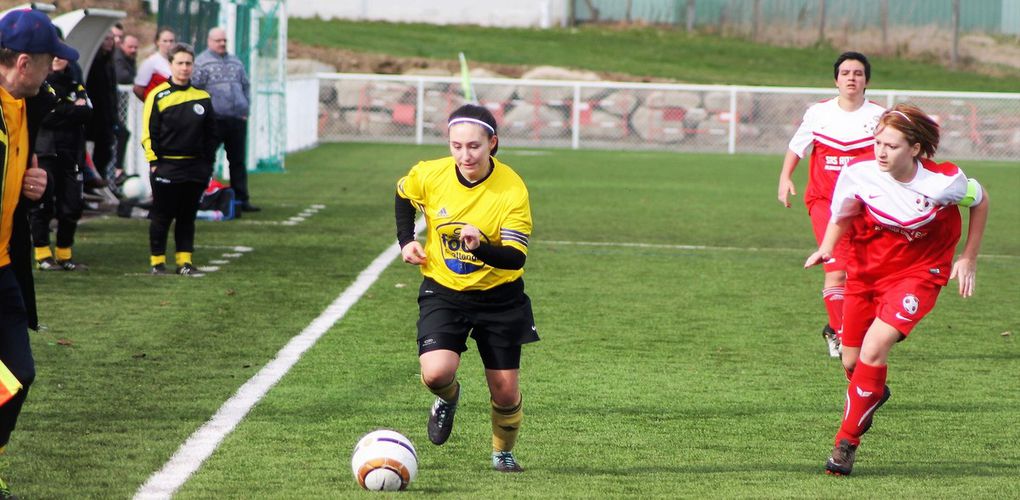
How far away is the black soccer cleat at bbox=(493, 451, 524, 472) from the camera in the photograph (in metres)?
6.23

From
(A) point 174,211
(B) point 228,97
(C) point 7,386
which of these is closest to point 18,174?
(C) point 7,386

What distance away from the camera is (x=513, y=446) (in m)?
6.40

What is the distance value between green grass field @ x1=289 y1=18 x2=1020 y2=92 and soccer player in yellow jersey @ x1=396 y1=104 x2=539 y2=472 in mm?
37153

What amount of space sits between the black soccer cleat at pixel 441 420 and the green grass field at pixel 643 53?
3708 cm

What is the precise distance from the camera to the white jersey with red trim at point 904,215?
643cm

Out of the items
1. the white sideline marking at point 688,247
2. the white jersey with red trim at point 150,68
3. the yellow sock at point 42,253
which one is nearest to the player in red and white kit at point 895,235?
the yellow sock at point 42,253

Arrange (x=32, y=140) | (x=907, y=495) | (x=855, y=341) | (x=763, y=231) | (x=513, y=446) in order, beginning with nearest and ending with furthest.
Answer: (x=32, y=140) → (x=907, y=495) → (x=513, y=446) → (x=855, y=341) → (x=763, y=231)

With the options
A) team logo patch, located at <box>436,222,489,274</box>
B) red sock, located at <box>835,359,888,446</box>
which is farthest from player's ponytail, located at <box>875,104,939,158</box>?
team logo patch, located at <box>436,222,489,274</box>

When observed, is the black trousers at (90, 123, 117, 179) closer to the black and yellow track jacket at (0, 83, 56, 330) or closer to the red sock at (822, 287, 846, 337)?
the red sock at (822, 287, 846, 337)

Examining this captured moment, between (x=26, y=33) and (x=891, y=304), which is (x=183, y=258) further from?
(x=891, y=304)

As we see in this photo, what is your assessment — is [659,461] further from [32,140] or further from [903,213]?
[32,140]

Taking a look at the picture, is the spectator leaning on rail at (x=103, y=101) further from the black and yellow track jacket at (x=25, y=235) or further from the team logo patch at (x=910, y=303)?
the team logo patch at (x=910, y=303)

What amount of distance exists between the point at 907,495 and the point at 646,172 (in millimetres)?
20843

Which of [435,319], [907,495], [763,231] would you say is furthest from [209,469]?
[763,231]
